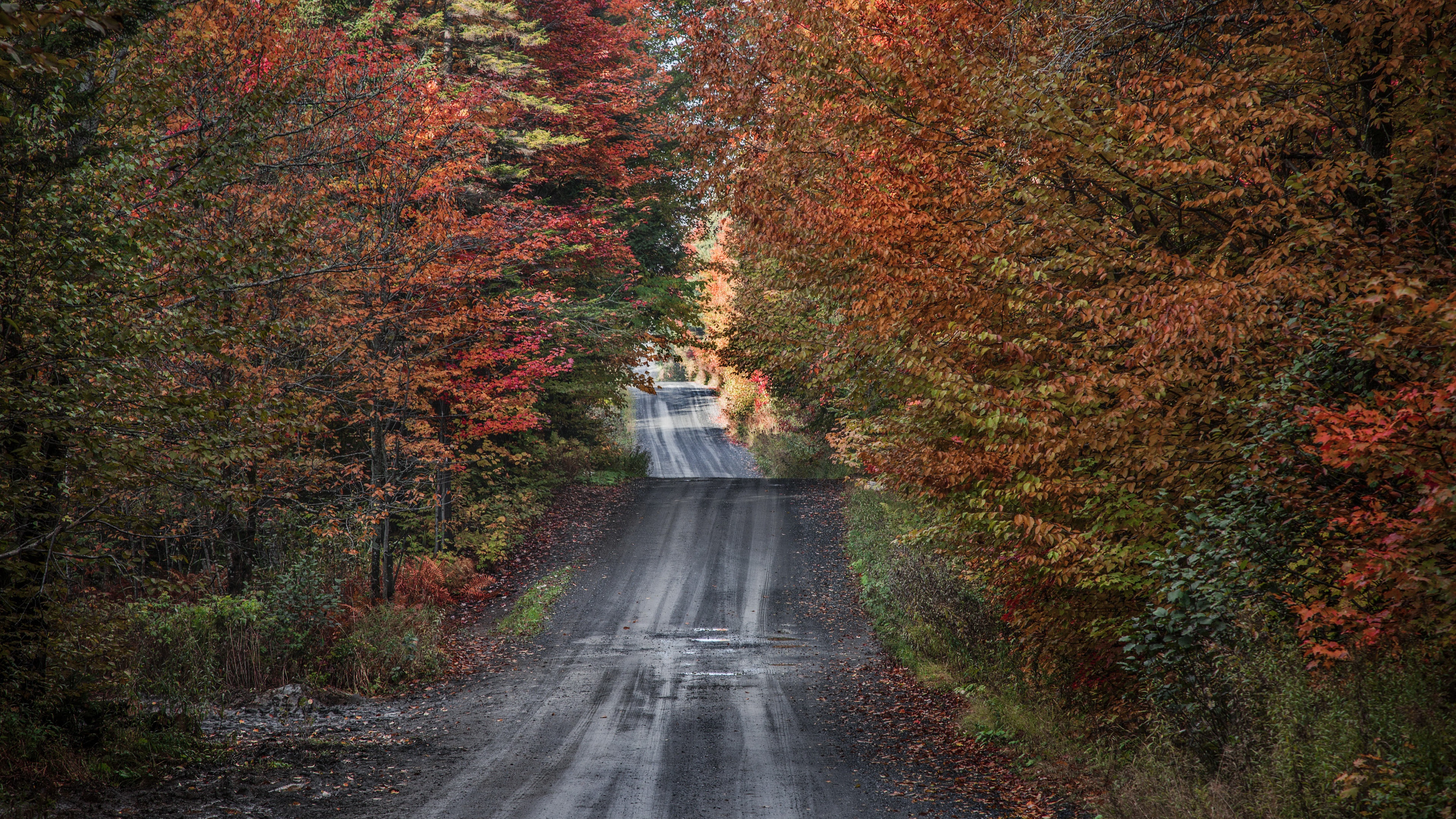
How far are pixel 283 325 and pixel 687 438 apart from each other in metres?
42.4

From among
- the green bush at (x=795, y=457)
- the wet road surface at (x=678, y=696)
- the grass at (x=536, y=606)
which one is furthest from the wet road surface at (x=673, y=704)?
the green bush at (x=795, y=457)

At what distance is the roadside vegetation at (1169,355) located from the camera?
5039 mm

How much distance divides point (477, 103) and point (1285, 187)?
15.0 m

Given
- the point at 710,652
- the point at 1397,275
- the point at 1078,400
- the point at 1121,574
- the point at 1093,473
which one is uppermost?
the point at 1397,275

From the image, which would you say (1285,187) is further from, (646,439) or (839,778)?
(646,439)

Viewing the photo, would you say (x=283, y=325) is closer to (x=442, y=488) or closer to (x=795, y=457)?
(x=442, y=488)

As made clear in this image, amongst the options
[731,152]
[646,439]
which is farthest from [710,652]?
[646,439]

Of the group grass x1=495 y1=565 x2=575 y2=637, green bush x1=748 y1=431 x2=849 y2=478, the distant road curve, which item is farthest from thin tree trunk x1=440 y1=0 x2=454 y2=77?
the distant road curve

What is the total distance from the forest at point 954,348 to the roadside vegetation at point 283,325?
75mm

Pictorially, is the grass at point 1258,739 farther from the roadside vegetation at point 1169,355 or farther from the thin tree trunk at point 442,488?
the thin tree trunk at point 442,488

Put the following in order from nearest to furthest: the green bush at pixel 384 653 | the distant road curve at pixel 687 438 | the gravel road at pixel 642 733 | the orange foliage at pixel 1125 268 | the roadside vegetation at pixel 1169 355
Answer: the roadside vegetation at pixel 1169 355
the orange foliage at pixel 1125 268
the gravel road at pixel 642 733
the green bush at pixel 384 653
the distant road curve at pixel 687 438

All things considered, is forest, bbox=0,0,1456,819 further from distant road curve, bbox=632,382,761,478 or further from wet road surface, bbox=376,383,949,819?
distant road curve, bbox=632,382,761,478

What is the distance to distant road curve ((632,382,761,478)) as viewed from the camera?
Result: 142ft

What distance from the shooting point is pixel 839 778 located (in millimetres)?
8656
